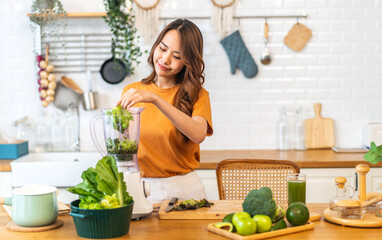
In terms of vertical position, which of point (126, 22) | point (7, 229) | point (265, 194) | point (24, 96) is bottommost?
point (7, 229)

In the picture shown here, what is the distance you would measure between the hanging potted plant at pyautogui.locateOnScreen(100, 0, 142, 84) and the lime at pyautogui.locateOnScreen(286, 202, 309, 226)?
7.83 feet

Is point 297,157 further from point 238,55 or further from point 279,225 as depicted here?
point 279,225

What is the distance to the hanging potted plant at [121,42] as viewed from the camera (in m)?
3.86

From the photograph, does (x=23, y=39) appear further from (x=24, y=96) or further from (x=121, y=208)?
(x=121, y=208)

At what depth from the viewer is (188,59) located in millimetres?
2316

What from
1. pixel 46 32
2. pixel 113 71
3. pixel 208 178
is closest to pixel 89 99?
pixel 113 71

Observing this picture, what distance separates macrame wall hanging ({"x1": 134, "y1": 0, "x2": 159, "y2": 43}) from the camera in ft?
13.0

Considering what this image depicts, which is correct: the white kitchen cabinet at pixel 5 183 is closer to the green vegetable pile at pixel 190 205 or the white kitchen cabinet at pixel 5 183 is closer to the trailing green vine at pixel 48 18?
the trailing green vine at pixel 48 18

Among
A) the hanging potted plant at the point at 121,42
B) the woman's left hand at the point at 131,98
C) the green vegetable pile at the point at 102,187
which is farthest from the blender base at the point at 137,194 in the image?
the hanging potted plant at the point at 121,42

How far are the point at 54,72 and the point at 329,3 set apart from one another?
7.85 ft

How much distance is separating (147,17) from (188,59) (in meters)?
1.78

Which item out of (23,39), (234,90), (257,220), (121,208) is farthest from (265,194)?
(23,39)

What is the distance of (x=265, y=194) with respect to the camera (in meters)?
1.70

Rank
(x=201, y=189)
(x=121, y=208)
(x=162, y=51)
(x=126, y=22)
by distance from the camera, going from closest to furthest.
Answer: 1. (x=121, y=208)
2. (x=162, y=51)
3. (x=201, y=189)
4. (x=126, y=22)
